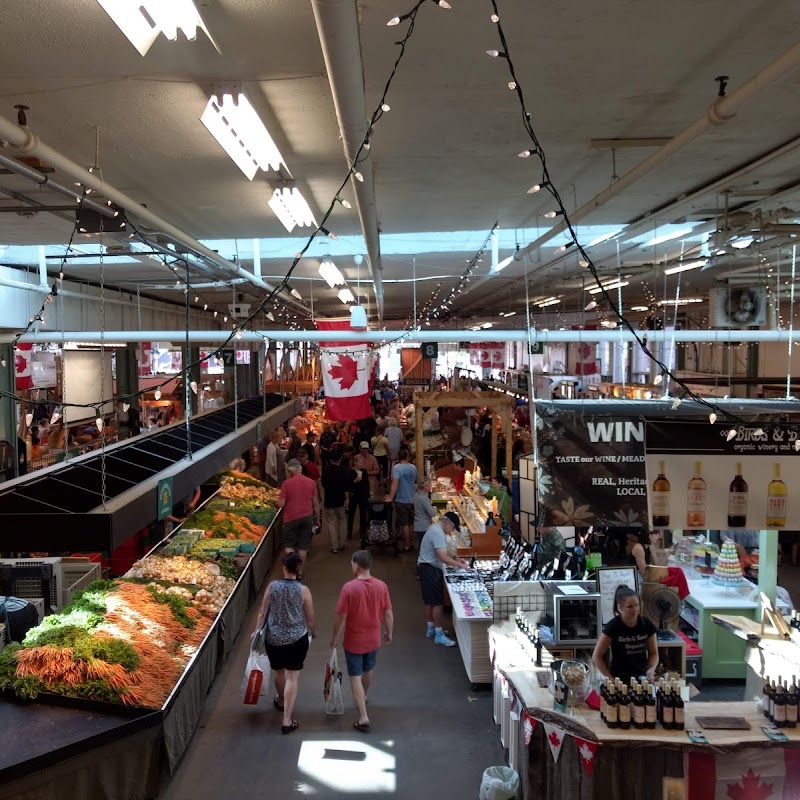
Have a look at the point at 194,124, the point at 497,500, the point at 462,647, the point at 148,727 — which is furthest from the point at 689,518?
the point at 497,500

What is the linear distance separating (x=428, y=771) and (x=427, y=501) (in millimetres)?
4833

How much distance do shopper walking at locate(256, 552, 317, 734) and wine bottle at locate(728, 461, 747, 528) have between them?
10.9 feet

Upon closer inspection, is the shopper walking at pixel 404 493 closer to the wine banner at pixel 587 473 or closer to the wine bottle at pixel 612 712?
the wine banner at pixel 587 473

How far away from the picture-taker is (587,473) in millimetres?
5117

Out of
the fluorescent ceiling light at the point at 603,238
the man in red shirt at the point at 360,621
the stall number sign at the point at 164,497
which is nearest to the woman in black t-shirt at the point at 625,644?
the man in red shirt at the point at 360,621

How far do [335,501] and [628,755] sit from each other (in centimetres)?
705

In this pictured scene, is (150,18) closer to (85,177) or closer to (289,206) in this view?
(85,177)

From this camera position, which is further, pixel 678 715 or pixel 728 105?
pixel 678 715

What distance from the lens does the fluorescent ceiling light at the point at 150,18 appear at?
8.32 feet

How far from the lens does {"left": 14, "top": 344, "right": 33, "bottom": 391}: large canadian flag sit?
12375 mm

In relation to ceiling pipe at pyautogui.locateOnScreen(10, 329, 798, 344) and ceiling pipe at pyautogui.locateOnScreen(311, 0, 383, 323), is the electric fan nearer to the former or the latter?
ceiling pipe at pyautogui.locateOnScreen(10, 329, 798, 344)

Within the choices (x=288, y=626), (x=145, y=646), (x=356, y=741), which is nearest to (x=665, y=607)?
(x=356, y=741)

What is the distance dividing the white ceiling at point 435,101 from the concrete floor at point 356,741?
4657 millimetres

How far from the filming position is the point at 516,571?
23.4 feet
